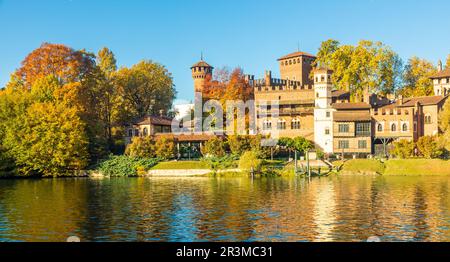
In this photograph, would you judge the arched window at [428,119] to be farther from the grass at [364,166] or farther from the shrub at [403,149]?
the grass at [364,166]

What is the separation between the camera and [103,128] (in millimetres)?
72000

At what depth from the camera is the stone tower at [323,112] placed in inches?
2840

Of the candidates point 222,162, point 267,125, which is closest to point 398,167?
point 222,162

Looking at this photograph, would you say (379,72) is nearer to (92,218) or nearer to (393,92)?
(393,92)

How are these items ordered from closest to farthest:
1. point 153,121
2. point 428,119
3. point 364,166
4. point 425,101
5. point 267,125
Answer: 1. point 364,166
2. point 428,119
3. point 425,101
4. point 153,121
5. point 267,125

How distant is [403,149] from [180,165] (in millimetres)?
25337

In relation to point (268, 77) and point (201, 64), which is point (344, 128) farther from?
point (201, 64)

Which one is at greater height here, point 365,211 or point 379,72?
point 379,72

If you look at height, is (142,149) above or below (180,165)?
above

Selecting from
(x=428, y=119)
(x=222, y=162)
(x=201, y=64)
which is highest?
(x=201, y=64)

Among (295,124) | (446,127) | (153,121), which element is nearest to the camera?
(446,127)

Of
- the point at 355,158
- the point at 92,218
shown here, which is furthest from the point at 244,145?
the point at 92,218

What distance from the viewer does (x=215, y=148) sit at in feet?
218

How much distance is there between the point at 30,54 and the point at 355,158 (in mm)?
42035
